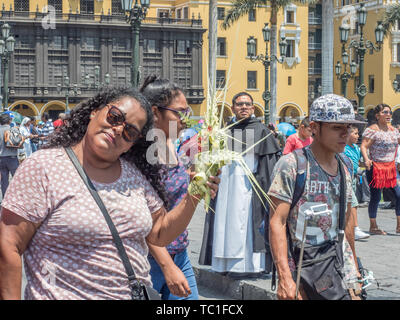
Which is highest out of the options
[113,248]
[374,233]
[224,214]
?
[113,248]

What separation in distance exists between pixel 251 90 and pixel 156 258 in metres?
59.0

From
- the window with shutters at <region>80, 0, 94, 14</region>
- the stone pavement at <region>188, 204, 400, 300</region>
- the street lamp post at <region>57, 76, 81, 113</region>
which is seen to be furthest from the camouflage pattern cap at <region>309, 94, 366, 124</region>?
the window with shutters at <region>80, 0, 94, 14</region>

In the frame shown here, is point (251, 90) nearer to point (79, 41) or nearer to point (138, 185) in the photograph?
point (79, 41)

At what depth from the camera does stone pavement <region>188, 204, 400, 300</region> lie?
628cm

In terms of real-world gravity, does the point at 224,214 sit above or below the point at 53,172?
below

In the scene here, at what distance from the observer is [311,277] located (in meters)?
3.64

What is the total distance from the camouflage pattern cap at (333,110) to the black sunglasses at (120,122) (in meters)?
1.25

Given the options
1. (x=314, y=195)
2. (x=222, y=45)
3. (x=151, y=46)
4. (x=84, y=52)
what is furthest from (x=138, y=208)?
(x=222, y=45)

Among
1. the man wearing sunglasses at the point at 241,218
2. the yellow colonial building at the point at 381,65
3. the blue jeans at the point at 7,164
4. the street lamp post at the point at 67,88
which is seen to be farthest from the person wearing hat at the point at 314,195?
the yellow colonial building at the point at 381,65

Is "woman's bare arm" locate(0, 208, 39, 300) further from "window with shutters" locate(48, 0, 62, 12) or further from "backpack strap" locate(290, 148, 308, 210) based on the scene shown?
"window with shutters" locate(48, 0, 62, 12)

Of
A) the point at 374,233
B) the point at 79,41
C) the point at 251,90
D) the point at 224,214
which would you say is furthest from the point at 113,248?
the point at 251,90

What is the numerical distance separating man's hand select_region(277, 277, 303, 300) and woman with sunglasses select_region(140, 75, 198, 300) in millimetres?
449
